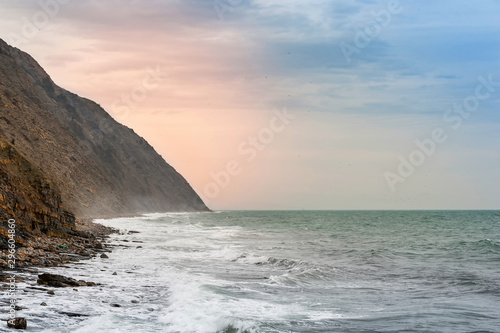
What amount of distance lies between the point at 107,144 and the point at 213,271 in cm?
11242

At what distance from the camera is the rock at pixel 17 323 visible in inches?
381

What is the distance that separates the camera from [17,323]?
381 inches

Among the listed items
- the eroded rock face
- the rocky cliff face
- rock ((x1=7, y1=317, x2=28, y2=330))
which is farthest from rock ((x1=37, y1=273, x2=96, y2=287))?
the rocky cliff face

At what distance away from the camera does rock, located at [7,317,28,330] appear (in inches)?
381

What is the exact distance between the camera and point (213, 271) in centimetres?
2220

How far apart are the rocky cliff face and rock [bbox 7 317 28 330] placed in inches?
513

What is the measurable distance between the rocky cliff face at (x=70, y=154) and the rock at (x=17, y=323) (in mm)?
13029

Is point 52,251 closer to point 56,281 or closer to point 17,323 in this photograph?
point 56,281

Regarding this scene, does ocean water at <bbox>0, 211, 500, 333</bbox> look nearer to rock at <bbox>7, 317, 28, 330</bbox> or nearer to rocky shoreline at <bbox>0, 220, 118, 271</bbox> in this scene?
rock at <bbox>7, 317, 28, 330</bbox>

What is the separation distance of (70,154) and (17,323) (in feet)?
272

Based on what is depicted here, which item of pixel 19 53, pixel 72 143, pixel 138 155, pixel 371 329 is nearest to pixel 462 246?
pixel 371 329

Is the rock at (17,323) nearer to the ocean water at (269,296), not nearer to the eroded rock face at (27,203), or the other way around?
the ocean water at (269,296)

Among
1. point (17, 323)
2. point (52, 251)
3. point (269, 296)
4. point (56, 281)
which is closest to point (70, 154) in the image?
point (52, 251)

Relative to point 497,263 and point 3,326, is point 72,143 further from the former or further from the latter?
point 3,326
